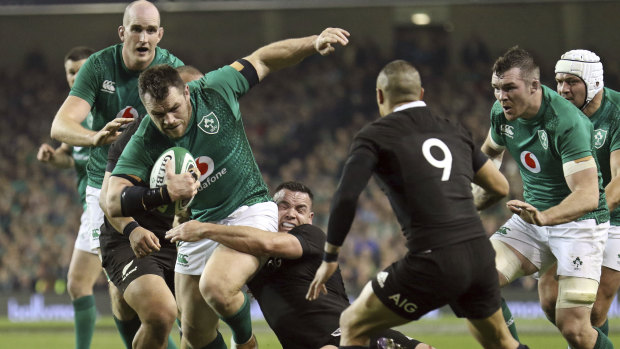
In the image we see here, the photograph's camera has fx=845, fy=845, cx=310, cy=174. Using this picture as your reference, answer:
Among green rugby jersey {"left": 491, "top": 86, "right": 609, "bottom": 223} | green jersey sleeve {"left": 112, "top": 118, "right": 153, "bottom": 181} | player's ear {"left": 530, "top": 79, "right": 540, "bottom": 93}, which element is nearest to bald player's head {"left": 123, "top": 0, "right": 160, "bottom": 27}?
green jersey sleeve {"left": 112, "top": 118, "right": 153, "bottom": 181}

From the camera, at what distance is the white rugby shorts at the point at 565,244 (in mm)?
6336

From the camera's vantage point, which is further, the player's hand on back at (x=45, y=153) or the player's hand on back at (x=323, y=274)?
the player's hand on back at (x=45, y=153)

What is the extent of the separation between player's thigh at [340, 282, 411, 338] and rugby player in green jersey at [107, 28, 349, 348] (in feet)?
3.58

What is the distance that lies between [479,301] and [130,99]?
3.50 m

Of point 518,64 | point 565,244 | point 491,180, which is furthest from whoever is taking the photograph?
point 565,244

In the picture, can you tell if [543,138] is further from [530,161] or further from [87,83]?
[87,83]

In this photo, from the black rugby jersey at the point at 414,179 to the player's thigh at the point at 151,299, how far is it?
1.78 m

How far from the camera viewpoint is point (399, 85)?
492 centimetres

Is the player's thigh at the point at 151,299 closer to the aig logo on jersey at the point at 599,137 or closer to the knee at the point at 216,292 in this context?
the knee at the point at 216,292

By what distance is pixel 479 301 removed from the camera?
487 cm

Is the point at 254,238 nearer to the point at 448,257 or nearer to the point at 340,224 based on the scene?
the point at 340,224

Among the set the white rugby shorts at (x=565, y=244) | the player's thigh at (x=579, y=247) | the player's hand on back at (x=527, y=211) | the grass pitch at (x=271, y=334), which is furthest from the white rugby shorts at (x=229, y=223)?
the grass pitch at (x=271, y=334)

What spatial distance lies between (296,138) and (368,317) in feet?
48.3

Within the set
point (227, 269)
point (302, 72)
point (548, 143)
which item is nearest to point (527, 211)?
point (548, 143)
